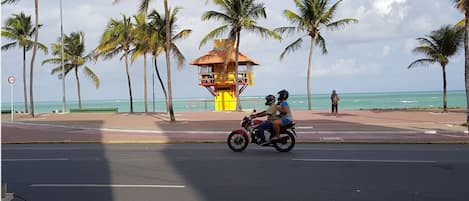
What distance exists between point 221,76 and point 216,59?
5.03 ft

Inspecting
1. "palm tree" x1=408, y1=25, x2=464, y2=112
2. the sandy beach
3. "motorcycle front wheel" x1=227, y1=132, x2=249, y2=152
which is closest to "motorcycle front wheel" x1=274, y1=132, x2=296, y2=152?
"motorcycle front wheel" x1=227, y1=132, x2=249, y2=152

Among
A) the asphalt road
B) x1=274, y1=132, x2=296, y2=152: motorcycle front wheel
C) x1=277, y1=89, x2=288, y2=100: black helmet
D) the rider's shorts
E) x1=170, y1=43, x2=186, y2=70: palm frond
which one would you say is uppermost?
x1=170, y1=43, x2=186, y2=70: palm frond

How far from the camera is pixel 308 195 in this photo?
6742mm

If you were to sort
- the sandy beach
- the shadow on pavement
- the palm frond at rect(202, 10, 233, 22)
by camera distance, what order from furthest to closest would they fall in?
the palm frond at rect(202, 10, 233, 22), the sandy beach, the shadow on pavement

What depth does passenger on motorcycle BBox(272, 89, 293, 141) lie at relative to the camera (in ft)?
38.7

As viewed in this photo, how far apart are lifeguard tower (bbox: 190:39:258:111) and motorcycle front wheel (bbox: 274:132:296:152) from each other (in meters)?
27.8

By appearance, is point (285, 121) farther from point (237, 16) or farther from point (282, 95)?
point (237, 16)

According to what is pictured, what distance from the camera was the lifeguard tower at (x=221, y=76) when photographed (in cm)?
4012

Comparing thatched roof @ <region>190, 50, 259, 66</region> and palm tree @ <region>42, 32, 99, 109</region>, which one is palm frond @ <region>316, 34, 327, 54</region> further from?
palm tree @ <region>42, 32, 99, 109</region>

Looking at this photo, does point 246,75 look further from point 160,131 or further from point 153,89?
point 160,131

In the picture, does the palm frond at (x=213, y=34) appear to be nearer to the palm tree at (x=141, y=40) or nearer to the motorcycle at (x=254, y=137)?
the palm tree at (x=141, y=40)

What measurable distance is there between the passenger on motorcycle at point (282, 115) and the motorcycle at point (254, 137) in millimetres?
113

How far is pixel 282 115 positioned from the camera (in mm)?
11977

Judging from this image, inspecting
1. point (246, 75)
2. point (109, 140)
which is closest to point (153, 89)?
point (246, 75)
